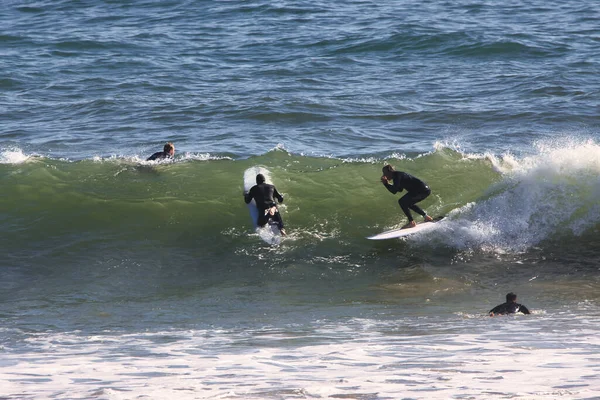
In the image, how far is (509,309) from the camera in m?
9.40

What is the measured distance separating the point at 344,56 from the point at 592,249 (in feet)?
46.2

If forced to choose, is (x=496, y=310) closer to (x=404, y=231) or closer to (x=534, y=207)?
(x=404, y=231)

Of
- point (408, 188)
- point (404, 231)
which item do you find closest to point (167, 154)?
point (408, 188)

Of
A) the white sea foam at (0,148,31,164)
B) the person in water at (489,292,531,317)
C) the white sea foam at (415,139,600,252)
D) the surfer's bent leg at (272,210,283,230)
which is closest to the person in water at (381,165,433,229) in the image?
the white sea foam at (415,139,600,252)

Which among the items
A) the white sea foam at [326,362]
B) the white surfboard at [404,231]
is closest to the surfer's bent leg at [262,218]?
the white surfboard at [404,231]

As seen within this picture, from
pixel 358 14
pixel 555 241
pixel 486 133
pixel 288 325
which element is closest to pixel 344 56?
pixel 358 14

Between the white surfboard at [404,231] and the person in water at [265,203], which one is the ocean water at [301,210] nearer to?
the white surfboard at [404,231]

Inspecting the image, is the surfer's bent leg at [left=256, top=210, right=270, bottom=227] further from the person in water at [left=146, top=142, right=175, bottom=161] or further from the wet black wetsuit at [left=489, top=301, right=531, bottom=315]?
the wet black wetsuit at [left=489, top=301, right=531, bottom=315]

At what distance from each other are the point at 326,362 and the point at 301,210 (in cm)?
703

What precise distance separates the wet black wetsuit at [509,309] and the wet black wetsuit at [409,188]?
11.3 ft

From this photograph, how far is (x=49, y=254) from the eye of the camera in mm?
12320

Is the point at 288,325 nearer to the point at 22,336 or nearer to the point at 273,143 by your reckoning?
the point at 22,336

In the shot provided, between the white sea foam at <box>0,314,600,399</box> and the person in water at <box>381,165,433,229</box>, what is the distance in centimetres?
Answer: 381

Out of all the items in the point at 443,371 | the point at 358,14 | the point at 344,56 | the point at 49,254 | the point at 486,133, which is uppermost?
the point at 358,14
